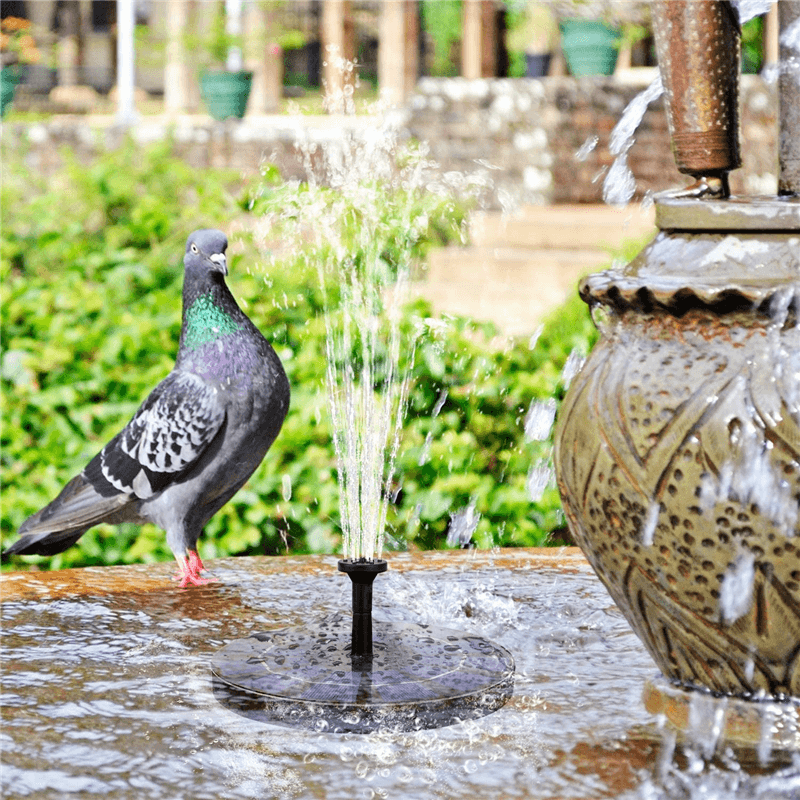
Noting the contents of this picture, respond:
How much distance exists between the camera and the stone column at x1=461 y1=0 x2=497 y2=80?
13594 millimetres

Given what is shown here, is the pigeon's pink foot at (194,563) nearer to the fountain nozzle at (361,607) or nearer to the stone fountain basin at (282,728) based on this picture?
the stone fountain basin at (282,728)

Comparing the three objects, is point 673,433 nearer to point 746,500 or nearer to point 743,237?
point 746,500

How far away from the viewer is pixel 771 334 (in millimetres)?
2139

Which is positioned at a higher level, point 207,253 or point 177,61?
point 177,61

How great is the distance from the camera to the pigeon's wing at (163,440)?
3203 mm

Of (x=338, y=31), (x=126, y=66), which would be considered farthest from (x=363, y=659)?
(x=338, y=31)

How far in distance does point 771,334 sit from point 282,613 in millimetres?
1373

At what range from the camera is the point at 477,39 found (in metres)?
13.7

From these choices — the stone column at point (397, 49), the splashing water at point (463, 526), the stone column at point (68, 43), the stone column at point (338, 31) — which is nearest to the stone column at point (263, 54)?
the stone column at point (338, 31)

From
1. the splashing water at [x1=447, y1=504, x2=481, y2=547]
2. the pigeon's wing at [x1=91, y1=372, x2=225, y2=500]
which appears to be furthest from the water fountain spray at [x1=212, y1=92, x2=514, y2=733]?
the pigeon's wing at [x1=91, y1=372, x2=225, y2=500]

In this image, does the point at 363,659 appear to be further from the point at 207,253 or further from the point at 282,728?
the point at 207,253

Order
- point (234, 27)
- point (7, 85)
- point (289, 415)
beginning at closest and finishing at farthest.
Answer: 1. point (289, 415)
2. point (234, 27)
3. point (7, 85)

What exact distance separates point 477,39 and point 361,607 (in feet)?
39.3

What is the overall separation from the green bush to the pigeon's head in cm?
95
